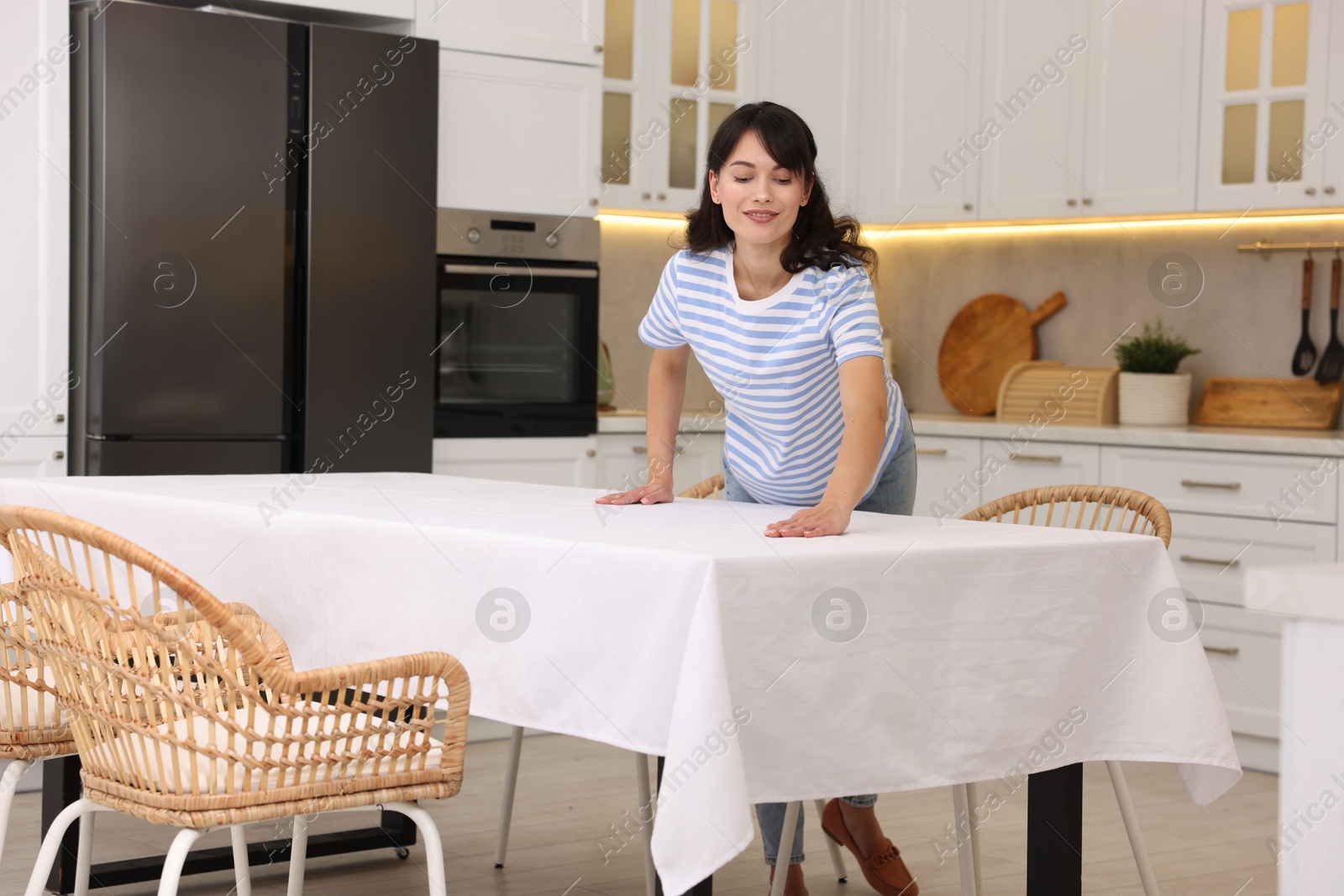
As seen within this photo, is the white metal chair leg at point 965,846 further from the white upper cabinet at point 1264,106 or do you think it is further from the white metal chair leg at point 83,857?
the white upper cabinet at point 1264,106

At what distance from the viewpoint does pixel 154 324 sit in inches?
141

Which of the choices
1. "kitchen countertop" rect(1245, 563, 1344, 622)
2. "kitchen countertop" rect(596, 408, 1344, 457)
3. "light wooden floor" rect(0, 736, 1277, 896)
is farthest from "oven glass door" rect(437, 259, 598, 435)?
"kitchen countertop" rect(1245, 563, 1344, 622)

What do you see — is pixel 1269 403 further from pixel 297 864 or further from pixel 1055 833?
pixel 297 864

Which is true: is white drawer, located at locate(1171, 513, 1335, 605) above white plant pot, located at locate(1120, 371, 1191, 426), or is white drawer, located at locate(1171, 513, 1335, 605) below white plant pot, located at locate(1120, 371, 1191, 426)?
below

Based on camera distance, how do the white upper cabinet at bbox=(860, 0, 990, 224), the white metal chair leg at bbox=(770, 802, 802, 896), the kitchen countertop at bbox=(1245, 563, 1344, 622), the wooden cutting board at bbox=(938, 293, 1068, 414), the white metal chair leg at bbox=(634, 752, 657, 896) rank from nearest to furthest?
1. the kitchen countertop at bbox=(1245, 563, 1344, 622)
2. the white metal chair leg at bbox=(770, 802, 802, 896)
3. the white metal chair leg at bbox=(634, 752, 657, 896)
4. the white upper cabinet at bbox=(860, 0, 990, 224)
5. the wooden cutting board at bbox=(938, 293, 1068, 414)

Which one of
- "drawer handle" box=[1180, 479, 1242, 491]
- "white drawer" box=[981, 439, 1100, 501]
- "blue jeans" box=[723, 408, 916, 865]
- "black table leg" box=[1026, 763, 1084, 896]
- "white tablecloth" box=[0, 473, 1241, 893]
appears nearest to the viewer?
"white tablecloth" box=[0, 473, 1241, 893]

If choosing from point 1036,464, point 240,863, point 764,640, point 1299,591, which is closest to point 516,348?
point 1036,464

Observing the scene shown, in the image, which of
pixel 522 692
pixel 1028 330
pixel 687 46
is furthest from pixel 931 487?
pixel 522 692

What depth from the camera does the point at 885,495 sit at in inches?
98.2

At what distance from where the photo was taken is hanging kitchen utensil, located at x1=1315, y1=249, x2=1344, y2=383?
428cm

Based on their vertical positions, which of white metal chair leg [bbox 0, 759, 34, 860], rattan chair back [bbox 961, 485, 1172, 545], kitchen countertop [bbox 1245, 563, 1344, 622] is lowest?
white metal chair leg [bbox 0, 759, 34, 860]

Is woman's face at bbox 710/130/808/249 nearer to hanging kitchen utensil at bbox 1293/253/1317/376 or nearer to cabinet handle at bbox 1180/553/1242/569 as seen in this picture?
cabinet handle at bbox 1180/553/1242/569

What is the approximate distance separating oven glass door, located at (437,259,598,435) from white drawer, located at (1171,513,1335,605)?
1.66 meters

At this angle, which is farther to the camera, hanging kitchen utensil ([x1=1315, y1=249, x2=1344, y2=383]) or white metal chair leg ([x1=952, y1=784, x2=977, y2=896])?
hanging kitchen utensil ([x1=1315, y1=249, x2=1344, y2=383])
